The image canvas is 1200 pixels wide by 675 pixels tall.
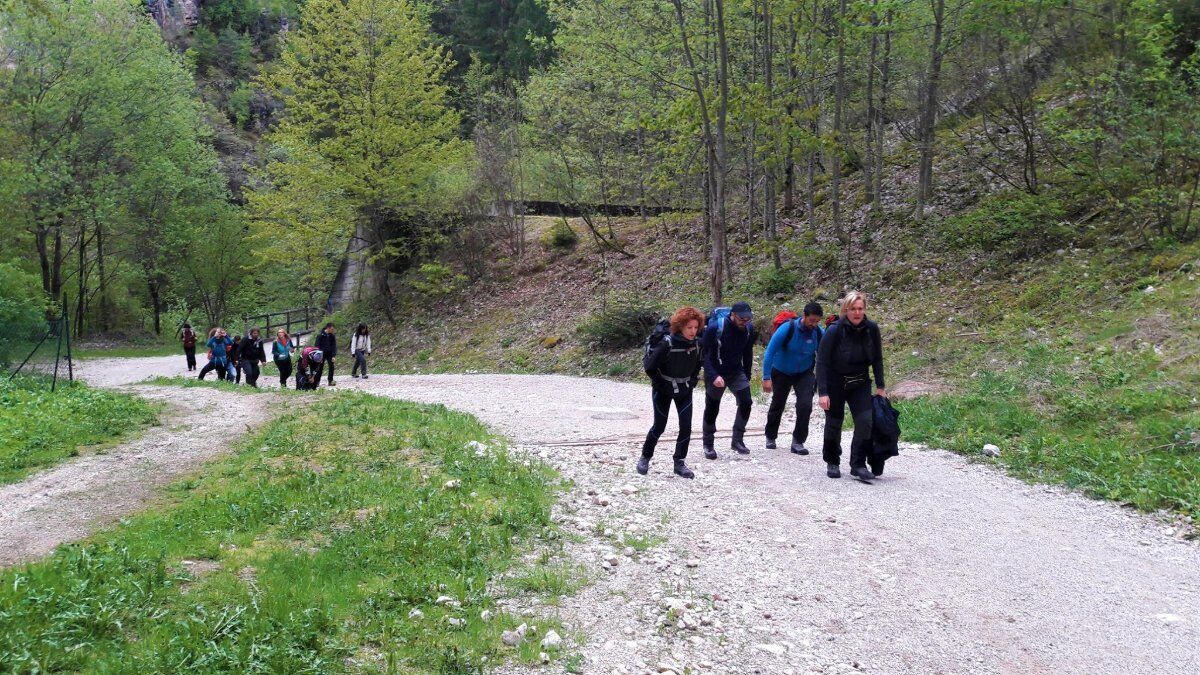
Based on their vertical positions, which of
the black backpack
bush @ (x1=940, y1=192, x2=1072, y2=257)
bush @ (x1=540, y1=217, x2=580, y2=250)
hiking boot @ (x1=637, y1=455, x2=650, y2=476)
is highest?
bush @ (x1=540, y1=217, x2=580, y2=250)

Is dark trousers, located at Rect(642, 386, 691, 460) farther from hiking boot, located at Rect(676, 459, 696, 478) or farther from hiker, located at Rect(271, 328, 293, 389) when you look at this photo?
hiker, located at Rect(271, 328, 293, 389)

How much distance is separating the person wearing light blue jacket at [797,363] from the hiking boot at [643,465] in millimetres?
1784

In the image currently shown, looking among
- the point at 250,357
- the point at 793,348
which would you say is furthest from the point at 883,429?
the point at 250,357

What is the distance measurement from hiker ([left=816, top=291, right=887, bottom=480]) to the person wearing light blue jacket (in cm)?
96

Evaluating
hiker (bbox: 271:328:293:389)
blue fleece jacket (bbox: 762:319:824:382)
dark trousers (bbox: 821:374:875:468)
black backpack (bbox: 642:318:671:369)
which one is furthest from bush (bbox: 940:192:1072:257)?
hiker (bbox: 271:328:293:389)

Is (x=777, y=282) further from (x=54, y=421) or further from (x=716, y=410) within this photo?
(x=54, y=421)

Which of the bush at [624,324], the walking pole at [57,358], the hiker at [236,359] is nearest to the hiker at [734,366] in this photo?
the bush at [624,324]

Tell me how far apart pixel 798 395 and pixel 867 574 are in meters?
3.61

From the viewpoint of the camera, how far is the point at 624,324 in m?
19.1

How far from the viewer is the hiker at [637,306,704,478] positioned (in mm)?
7250

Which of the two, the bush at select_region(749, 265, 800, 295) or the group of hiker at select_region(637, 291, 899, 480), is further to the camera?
the bush at select_region(749, 265, 800, 295)

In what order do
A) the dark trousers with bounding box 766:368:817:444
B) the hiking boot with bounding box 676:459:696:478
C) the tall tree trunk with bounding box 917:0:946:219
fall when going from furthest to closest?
the tall tree trunk with bounding box 917:0:946:219
the dark trousers with bounding box 766:368:817:444
the hiking boot with bounding box 676:459:696:478

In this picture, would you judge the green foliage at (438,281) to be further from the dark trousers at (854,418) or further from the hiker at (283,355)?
the dark trousers at (854,418)

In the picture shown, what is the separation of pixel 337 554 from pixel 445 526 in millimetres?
944
